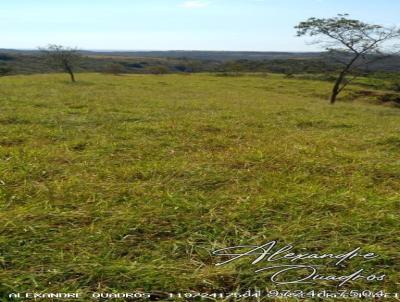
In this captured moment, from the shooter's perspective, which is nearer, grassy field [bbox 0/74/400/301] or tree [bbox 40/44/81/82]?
grassy field [bbox 0/74/400/301]

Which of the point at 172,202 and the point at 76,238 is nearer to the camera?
the point at 76,238

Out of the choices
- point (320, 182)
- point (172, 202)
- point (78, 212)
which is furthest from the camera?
point (320, 182)

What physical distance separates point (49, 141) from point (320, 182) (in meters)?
5.09

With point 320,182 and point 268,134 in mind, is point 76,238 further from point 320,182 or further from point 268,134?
point 268,134

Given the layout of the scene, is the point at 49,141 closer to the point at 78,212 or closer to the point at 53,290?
the point at 78,212

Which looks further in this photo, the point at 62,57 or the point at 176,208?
the point at 62,57

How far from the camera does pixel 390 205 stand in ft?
15.1

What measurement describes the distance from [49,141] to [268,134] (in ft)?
15.7

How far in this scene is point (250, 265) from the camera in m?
3.33

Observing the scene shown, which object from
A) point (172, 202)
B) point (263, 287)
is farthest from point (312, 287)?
point (172, 202)

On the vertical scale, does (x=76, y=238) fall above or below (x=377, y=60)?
below

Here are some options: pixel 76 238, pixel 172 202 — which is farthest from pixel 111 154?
pixel 76 238

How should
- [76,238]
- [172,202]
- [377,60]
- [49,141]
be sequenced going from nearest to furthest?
[76,238] < [172,202] < [49,141] < [377,60]

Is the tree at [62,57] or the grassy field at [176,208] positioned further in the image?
the tree at [62,57]
